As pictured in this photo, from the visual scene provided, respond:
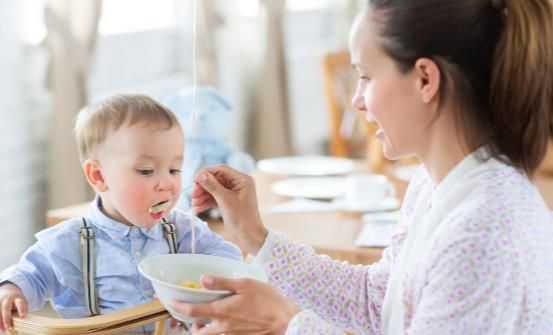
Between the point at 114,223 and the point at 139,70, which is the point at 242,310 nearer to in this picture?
the point at 114,223

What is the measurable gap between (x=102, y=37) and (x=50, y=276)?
1972 mm

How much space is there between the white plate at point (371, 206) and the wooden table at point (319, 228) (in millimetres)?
26

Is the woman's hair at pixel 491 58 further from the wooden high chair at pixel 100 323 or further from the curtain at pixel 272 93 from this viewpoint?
the curtain at pixel 272 93

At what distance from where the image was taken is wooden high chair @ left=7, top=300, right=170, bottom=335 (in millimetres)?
1582

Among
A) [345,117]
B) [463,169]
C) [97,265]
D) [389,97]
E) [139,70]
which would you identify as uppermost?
[389,97]

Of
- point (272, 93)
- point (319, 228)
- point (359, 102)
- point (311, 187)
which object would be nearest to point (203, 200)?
point (359, 102)

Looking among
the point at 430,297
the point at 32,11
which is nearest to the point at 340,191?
the point at 32,11

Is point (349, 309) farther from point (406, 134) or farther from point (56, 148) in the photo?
point (56, 148)

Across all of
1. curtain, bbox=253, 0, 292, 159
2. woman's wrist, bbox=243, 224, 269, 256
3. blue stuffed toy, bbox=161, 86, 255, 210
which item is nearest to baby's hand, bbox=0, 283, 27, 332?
woman's wrist, bbox=243, 224, 269, 256

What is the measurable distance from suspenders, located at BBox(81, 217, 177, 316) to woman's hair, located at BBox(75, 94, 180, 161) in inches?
6.3

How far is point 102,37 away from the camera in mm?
3611

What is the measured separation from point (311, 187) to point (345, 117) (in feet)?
6.71

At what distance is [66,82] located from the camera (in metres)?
3.22

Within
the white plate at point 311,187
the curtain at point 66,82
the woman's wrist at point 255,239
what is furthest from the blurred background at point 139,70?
the woman's wrist at point 255,239
